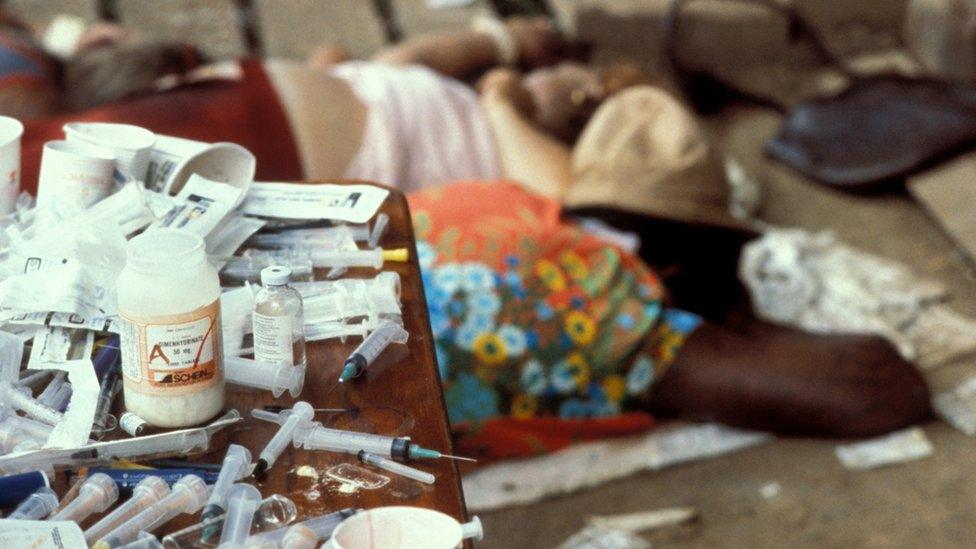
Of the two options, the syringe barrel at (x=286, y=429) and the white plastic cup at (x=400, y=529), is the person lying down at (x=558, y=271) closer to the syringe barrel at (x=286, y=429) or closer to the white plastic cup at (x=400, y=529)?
the syringe barrel at (x=286, y=429)

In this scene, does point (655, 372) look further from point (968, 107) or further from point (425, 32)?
point (425, 32)

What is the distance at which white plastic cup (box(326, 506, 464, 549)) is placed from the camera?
743 millimetres

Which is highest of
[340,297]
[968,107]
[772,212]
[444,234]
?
[340,297]

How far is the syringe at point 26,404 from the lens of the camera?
0.87 m

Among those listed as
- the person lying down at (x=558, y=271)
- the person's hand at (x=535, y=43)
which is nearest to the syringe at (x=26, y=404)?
the person lying down at (x=558, y=271)

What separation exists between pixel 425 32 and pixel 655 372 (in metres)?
2.05

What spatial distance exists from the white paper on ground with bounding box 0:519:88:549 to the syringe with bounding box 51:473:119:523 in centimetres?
3

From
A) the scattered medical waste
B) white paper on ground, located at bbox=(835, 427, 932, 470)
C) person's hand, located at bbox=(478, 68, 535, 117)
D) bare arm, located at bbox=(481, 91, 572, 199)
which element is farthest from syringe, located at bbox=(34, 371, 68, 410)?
person's hand, located at bbox=(478, 68, 535, 117)

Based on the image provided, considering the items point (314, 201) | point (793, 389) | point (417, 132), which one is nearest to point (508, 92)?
point (417, 132)

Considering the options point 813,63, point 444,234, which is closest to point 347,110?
point 444,234

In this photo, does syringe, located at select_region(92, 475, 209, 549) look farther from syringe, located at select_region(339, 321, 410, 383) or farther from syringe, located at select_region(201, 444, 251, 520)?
syringe, located at select_region(339, 321, 410, 383)

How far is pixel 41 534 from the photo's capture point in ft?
2.43

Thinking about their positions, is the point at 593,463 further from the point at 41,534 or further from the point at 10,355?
the point at 41,534

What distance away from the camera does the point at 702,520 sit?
2.11 meters
